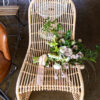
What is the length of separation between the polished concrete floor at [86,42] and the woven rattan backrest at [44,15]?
0.54m

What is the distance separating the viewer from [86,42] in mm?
2277

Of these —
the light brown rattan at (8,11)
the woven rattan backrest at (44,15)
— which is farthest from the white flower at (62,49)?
the light brown rattan at (8,11)

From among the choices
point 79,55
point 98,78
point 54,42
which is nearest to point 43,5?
point 54,42

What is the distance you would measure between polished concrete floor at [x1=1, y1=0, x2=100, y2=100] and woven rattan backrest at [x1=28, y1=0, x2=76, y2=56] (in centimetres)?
54

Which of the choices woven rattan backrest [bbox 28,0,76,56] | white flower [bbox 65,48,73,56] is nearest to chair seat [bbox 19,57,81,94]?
white flower [bbox 65,48,73,56]

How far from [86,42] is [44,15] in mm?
1036

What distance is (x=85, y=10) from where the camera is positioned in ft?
10.4

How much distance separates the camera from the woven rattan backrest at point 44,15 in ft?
4.97

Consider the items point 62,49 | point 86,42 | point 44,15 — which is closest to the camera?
point 62,49

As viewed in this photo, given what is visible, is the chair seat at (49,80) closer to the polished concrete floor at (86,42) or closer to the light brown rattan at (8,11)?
the polished concrete floor at (86,42)

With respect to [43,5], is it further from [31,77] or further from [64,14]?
[31,77]

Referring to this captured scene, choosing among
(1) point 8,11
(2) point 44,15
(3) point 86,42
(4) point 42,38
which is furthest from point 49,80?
(1) point 8,11

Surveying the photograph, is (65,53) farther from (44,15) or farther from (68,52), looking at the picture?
(44,15)

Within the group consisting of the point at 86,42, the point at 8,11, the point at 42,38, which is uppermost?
the point at 8,11
